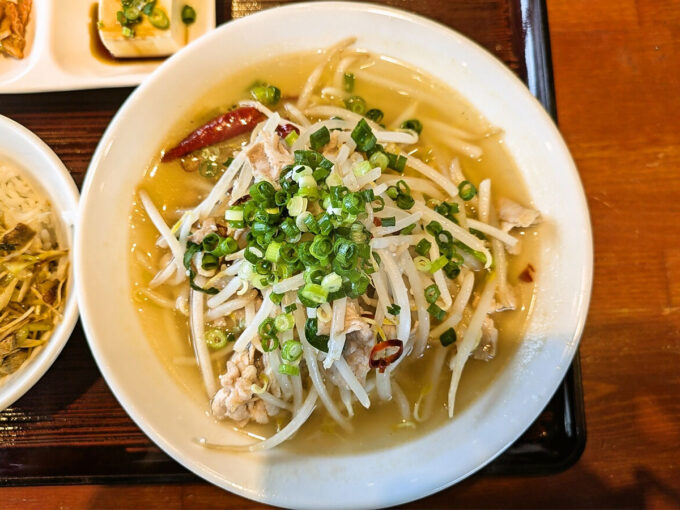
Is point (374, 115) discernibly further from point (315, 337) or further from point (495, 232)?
point (315, 337)

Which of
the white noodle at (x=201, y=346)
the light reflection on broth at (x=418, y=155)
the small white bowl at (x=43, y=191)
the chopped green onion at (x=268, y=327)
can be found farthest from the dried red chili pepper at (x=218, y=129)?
the chopped green onion at (x=268, y=327)

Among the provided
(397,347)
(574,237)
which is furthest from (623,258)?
(397,347)

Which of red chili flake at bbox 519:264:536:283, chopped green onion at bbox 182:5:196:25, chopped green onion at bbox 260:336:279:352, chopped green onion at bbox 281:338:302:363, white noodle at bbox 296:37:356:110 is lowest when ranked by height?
chopped green onion at bbox 260:336:279:352

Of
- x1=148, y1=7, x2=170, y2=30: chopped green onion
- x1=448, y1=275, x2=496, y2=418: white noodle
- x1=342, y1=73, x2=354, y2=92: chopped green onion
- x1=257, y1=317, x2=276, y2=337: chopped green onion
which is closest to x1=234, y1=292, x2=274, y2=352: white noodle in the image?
x1=257, y1=317, x2=276, y2=337: chopped green onion

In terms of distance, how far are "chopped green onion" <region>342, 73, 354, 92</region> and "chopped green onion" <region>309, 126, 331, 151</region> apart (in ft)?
1.29

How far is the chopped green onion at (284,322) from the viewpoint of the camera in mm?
1546

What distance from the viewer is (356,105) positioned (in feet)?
6.41

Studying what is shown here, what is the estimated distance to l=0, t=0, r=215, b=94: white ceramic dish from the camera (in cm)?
202

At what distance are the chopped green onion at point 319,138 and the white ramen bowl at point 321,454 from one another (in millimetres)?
473

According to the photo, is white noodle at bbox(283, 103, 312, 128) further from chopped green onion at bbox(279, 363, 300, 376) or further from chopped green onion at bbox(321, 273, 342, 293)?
chopped green onion at bbox(279, 363, 300, 376)

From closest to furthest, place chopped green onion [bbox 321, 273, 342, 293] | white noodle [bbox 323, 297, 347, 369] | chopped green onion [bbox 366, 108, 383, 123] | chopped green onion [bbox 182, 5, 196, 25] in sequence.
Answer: chopped green onion [bbox 321, 273, 342, 293], white noodle [bbox 323, 297, 347, 369], chopped green onion [bbox 366, 108, 383, 123], chopped green onion [bbox 182, 5, 196, 25]

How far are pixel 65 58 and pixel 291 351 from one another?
174cm

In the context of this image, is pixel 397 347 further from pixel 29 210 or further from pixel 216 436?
pixel 29 210

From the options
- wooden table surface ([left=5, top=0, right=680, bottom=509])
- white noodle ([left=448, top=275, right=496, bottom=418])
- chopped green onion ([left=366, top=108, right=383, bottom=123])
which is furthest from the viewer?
chopped green onion ([left=366, top=108, right=383, bottom=123])
